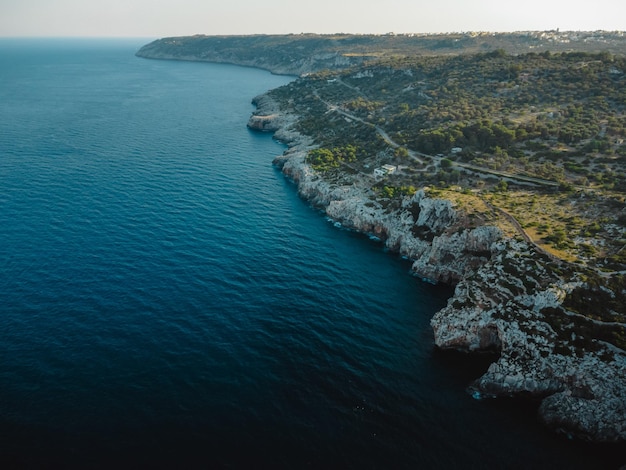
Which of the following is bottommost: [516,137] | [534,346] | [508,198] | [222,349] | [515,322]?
[222,349]

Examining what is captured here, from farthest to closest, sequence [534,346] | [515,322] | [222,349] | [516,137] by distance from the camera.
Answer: [516,137] → [222,349] → [515,322] → [534,346]

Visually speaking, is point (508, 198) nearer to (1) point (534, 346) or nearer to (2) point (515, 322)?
(2) point (515, 322)

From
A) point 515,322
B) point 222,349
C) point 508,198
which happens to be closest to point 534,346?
point 515,322

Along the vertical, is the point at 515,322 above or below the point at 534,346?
above

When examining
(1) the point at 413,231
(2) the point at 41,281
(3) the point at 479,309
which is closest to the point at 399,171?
(1) the point at 413,231

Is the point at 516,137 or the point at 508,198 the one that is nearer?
the point at 508,198

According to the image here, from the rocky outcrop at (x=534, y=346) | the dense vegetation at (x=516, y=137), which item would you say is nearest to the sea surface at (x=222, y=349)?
the rocky outcrop at (x=534, y=346)

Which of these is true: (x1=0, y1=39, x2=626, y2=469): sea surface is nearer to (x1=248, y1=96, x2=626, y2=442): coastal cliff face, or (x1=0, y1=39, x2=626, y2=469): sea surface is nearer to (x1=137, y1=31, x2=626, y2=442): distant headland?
(x1=248, y1=96, x2=626, y2=442): coastal cliff face

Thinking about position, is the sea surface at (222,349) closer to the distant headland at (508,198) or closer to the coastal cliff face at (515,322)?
the coastal cliff face at (515,322)
